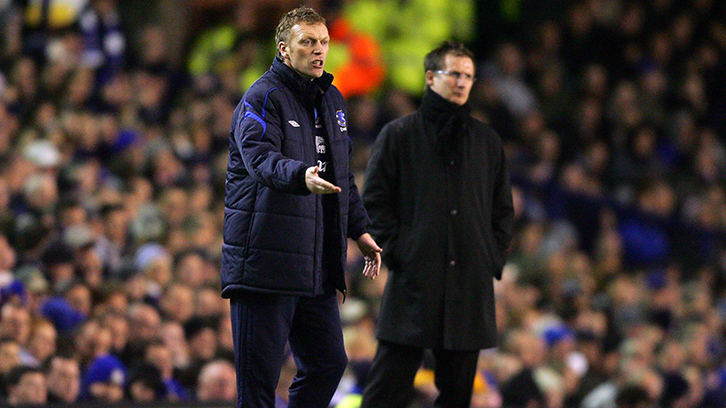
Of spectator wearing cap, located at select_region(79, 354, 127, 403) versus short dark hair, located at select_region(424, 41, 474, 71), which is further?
spectator wearing cap, located at select_region(79, 354, 127, 403)

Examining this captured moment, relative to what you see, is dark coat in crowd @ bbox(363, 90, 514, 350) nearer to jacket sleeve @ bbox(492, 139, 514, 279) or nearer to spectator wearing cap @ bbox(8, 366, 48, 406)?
jacket sleeve @ bbox(492, 139, 514, 279)

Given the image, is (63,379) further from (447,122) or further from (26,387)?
(447,122)

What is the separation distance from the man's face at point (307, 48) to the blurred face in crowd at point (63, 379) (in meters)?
2.76

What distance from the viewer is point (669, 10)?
13.3 meters

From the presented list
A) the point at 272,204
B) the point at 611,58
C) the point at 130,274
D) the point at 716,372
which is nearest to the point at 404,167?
the point at 272,204

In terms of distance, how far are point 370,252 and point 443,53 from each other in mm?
1081

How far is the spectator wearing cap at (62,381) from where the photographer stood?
6.07m

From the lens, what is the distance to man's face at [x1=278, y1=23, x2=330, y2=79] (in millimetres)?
4047

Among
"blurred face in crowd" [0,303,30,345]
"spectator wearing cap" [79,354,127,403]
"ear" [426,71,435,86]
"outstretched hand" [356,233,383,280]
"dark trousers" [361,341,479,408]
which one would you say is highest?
"ear" [426,71,435,86]

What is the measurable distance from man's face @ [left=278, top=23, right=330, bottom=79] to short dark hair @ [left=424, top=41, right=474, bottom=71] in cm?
89

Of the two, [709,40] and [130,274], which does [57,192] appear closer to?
[130,274]

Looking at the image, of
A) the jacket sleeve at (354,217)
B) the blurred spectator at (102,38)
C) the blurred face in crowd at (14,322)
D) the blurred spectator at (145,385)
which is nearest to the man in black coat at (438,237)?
the jacket sleeve at (354,217)

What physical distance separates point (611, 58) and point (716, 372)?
4937mm

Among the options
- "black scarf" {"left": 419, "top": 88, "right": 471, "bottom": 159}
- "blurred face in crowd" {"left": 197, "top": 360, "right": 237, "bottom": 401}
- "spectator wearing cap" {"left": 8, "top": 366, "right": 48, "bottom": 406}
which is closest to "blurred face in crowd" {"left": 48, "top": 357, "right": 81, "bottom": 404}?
"spectator wearing cap" {"left": 8, "top": 366, "right": 48, "bottom": 406}
